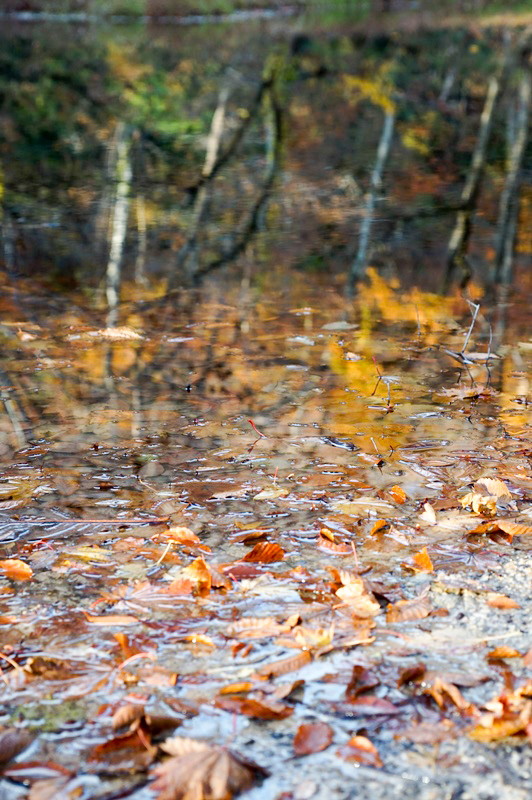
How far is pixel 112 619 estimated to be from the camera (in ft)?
6.98

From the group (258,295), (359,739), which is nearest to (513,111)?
(258,295)

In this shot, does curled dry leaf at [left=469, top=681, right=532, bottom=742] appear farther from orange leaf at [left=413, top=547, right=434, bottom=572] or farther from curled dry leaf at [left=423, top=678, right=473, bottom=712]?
orange leaf at [left=413, top=547, right=434, bottom=572]

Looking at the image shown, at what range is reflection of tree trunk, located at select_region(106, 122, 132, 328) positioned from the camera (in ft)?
16.5

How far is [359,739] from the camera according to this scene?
1708 mm

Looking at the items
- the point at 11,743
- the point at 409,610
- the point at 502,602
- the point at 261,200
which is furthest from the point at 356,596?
the point at 261,200

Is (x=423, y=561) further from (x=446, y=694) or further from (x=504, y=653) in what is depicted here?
(x=446, y=694)

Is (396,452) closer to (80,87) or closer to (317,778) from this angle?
(317,778)

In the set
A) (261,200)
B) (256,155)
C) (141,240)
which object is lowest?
(141,240)

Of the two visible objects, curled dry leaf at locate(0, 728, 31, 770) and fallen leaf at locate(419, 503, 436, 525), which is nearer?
curled dry leaf at locate(0, 728, 31, 770)

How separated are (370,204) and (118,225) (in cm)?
227

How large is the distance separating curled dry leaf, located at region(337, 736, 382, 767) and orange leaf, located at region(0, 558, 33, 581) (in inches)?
42.3

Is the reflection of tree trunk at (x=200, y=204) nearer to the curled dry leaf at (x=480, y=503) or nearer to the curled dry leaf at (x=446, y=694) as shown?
the curled dry leaf at (x=480, y=503)

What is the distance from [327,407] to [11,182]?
19.4 feet

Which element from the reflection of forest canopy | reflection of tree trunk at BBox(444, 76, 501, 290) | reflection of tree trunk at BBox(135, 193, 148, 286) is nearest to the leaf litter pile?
reflection of tree trunk at BBox(135, 193, 148, 286)
